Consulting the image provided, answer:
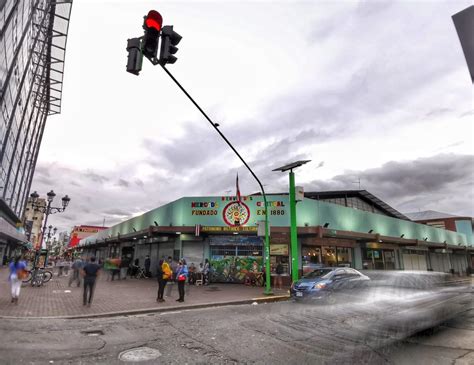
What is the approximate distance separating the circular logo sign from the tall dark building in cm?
1880

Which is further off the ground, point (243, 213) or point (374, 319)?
point (243, 213)

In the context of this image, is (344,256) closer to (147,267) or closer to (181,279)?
(147,267)

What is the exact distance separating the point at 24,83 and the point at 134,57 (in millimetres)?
33933

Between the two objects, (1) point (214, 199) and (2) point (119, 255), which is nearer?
(1) point (214, 199)

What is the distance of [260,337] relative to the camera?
668 centimetres

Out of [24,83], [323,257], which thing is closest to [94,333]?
[323,257]

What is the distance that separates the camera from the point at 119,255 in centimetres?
3662

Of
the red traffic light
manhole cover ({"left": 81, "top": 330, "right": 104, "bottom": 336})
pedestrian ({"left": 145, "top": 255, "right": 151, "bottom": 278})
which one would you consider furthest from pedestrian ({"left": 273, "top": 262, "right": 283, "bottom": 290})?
the red traffic light

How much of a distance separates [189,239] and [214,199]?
3.44 meters

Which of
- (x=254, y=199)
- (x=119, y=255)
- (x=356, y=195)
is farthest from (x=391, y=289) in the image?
(x=119, y=255)

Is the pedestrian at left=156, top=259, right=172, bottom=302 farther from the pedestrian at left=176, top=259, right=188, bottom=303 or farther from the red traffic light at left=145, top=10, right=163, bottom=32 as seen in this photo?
the red traffic light at left=145, top=10, right=163, bottom=32

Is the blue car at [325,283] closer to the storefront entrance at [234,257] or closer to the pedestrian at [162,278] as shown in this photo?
the pedestrian at [162,278]

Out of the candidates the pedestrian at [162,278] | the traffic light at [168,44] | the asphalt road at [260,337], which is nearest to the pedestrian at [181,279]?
the pedestrian at [162,278]

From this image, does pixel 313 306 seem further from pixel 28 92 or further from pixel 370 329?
pixel 28 92
